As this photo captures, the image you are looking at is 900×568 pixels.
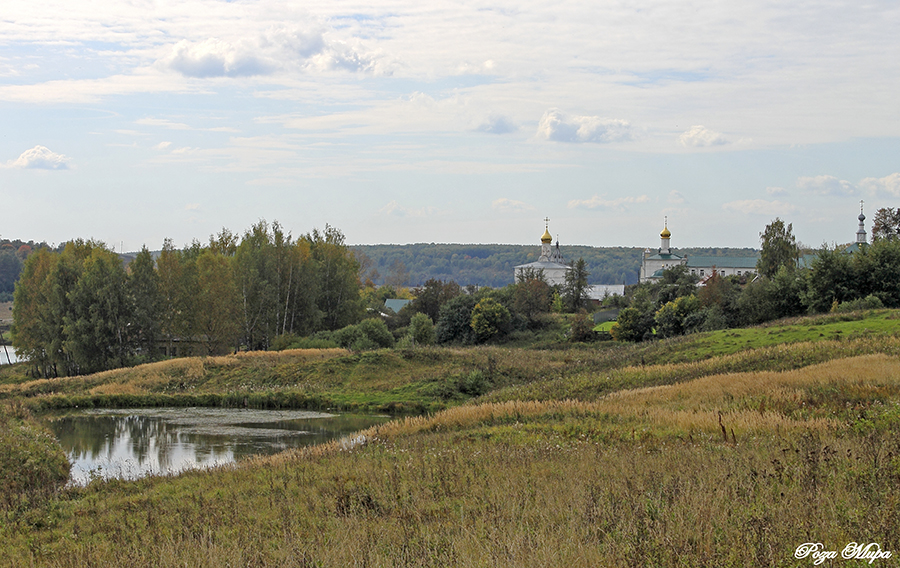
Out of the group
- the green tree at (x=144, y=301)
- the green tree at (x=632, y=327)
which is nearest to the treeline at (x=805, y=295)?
the green tree at (x=632, y=327)

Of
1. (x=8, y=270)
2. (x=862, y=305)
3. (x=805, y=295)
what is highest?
(x=8, y=270)

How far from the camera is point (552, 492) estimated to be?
8.70 m

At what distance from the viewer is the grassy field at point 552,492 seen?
239 inches

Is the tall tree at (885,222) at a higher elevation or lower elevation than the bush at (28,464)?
higher

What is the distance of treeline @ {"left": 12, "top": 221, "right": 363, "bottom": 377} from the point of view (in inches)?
1971

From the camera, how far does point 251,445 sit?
23.3 metres

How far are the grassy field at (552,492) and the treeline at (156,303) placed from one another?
31251 millimetres

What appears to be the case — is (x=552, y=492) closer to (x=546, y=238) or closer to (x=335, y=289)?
(x=335, y=289)

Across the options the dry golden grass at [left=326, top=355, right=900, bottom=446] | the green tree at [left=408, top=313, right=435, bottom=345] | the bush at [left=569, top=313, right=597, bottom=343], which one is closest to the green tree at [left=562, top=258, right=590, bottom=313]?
the bush at [left=569, top=313, right=597, bottom=343]

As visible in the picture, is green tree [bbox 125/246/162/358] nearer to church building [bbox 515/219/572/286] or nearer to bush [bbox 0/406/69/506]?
bush [bbox 0/406/69/506]

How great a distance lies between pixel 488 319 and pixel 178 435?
4220 centimetres

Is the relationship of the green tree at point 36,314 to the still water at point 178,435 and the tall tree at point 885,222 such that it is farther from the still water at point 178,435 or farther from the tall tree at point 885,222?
the tall tree at point 885,222

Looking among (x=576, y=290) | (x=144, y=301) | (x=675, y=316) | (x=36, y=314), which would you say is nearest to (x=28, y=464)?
(x=144, y=301)

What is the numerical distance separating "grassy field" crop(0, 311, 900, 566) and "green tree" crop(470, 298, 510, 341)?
40.5 meters
